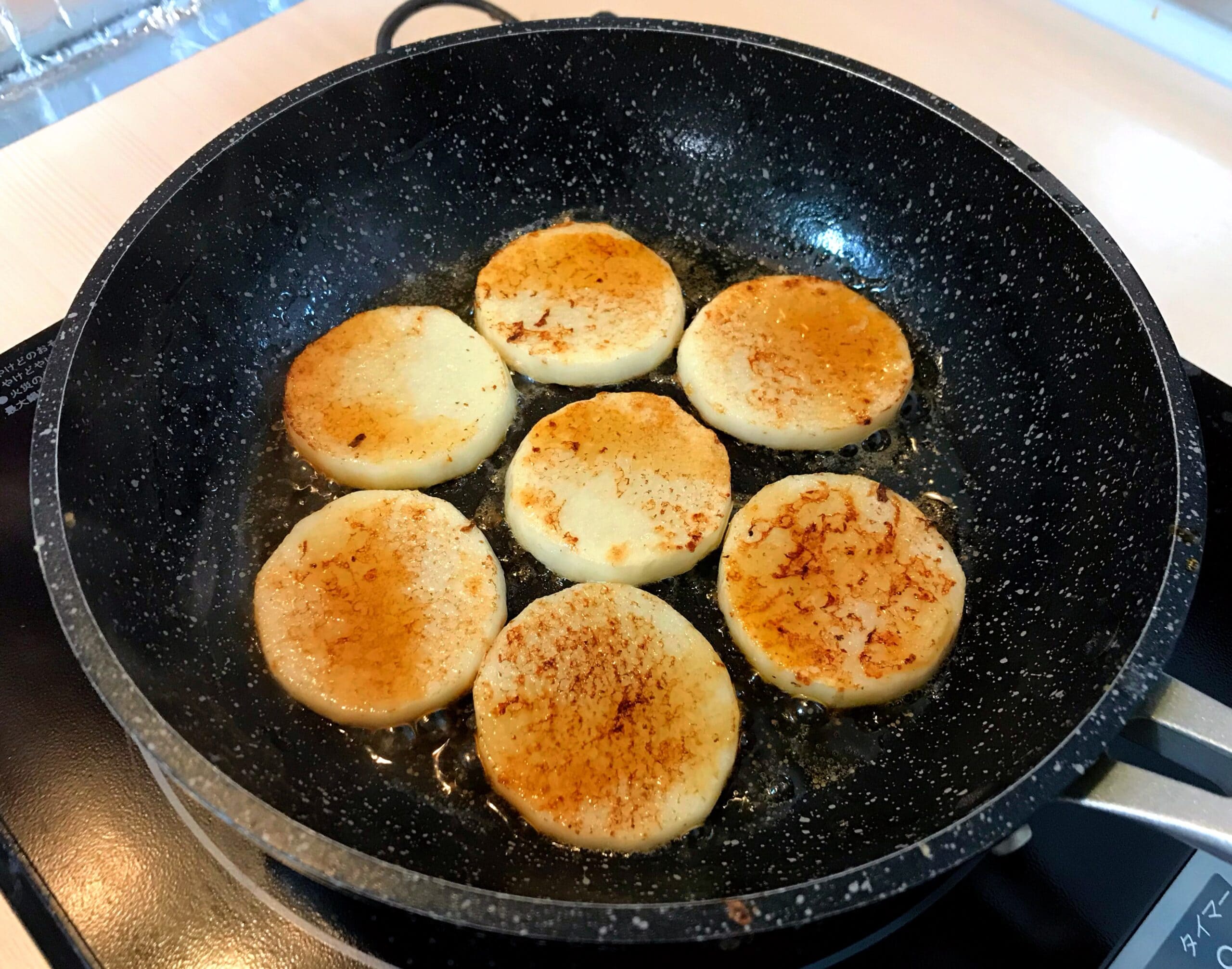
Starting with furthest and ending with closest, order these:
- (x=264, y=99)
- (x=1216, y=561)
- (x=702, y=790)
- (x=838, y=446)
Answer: (x=264, y=99) < (x=838, y=446) < (x=1216, y=561) < (x=702, y=790)

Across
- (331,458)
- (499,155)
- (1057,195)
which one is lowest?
(331,458)

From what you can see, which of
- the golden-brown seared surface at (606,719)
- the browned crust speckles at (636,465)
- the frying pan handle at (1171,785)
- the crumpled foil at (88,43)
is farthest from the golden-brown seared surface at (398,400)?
the crumpled foil at (88,43)

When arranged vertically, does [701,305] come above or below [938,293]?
below

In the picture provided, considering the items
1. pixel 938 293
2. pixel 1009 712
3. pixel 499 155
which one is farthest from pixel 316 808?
pixel 938 293

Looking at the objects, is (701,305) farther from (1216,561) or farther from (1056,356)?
(1216,561)

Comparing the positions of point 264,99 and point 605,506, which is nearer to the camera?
point 605,506

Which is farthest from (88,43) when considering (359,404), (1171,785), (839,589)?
(1171,785)

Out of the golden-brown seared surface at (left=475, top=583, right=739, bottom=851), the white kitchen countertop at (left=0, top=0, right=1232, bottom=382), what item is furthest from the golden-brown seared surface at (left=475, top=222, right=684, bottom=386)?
the white kitchen countertop at (left=0, top=0, right=1232, bottom=382)
